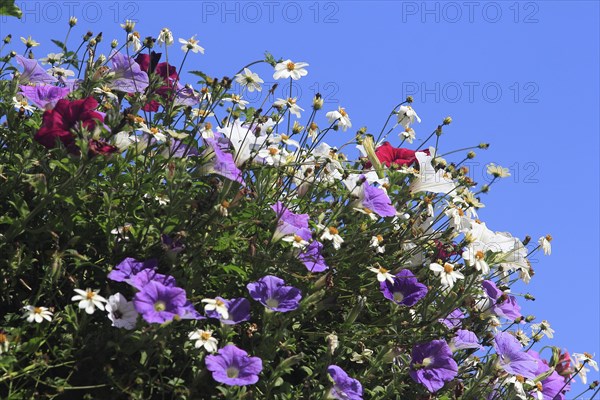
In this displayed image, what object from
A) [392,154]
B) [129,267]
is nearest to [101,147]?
[129,267]

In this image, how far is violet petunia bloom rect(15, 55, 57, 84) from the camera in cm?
345

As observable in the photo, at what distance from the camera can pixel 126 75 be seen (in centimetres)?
351

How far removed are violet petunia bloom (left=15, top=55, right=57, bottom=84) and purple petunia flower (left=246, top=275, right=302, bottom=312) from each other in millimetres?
1252

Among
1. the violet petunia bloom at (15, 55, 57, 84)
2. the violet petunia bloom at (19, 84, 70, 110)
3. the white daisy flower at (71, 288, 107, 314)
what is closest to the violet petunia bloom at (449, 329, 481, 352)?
the white daisy flower at (71, 288, 107, 314)

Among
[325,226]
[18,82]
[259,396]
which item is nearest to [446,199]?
[325,226]

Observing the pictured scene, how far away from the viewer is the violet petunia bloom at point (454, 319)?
3489 mm

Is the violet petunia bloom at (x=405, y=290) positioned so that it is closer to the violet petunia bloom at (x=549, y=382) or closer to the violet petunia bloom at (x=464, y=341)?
the violet petunia bloom at (x=464, y=341)

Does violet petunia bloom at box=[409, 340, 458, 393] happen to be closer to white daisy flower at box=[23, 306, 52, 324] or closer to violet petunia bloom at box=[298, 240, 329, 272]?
violet petunia bloom at box=[298, 240, 329, 272]

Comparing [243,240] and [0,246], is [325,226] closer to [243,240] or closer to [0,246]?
[243,240]

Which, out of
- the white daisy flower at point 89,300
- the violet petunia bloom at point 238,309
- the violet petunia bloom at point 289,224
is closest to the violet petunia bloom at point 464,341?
the violet petunia bloom at point 289,224

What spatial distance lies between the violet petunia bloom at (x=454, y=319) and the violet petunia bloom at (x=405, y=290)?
0.27 metres

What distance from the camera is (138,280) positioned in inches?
106

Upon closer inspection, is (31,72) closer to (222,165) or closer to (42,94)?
(42,94)

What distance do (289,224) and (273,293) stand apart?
0.28 meters
